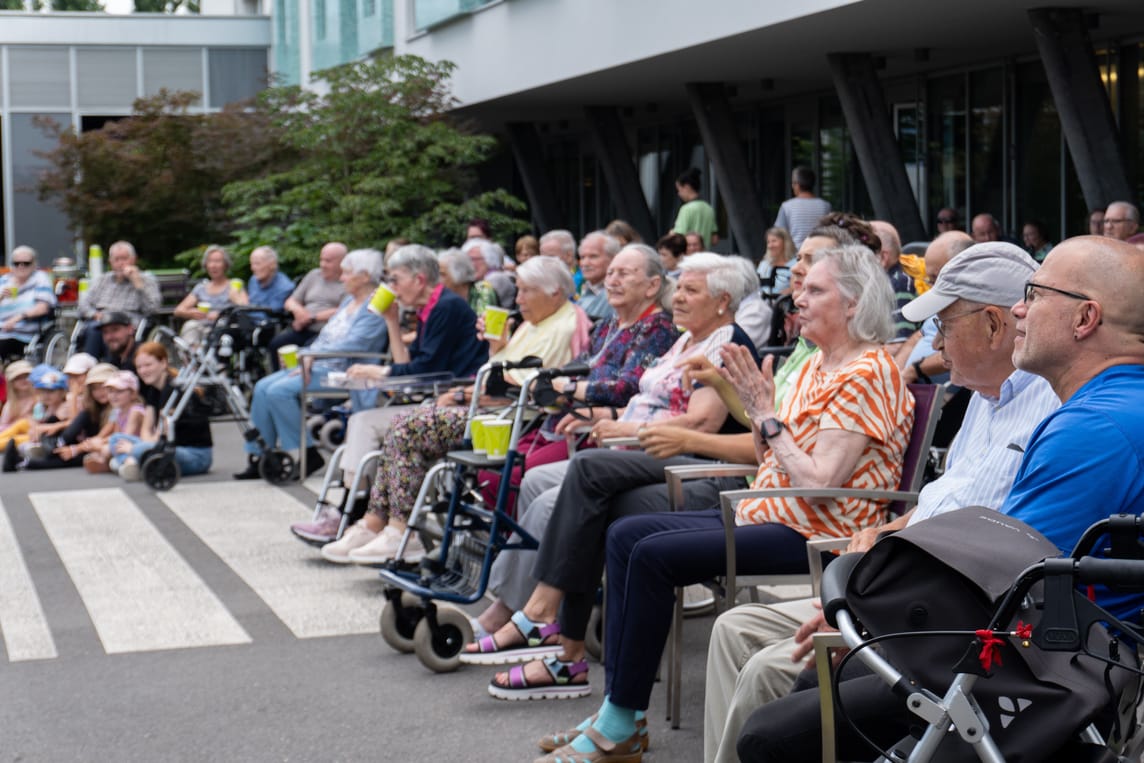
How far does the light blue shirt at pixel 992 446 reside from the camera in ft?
12.1

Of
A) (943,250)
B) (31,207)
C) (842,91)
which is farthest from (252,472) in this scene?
(31,207)

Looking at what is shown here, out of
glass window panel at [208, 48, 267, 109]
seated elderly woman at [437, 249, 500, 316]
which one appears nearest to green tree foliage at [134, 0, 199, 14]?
glass window panel at [208, 48, 267, 109]

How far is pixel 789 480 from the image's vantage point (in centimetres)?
473

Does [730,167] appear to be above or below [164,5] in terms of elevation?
below

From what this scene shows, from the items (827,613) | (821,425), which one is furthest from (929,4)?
(827,613)

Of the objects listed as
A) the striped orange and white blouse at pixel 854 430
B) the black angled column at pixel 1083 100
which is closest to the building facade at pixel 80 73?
the black angled column at pixel 1083 100

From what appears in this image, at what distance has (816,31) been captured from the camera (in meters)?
14.5

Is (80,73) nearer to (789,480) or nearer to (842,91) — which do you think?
(842,91)

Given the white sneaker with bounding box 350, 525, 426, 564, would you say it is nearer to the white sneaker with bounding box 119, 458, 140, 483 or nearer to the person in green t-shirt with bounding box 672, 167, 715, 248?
the white sneaker with bounding box 119, 458, 140, 483

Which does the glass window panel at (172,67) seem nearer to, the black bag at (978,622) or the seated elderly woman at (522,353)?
the seated elderly woman at (522,353)

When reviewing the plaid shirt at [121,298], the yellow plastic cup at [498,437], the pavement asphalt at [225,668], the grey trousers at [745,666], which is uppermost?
the plaid shirt at [121,298]

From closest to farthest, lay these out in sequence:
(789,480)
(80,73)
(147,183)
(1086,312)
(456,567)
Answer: (1086,312) < (789,480) < (456,567) < (147,183) < (80,73)

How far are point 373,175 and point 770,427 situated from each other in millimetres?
14932

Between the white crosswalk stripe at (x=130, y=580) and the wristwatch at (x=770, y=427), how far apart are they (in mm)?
2737
